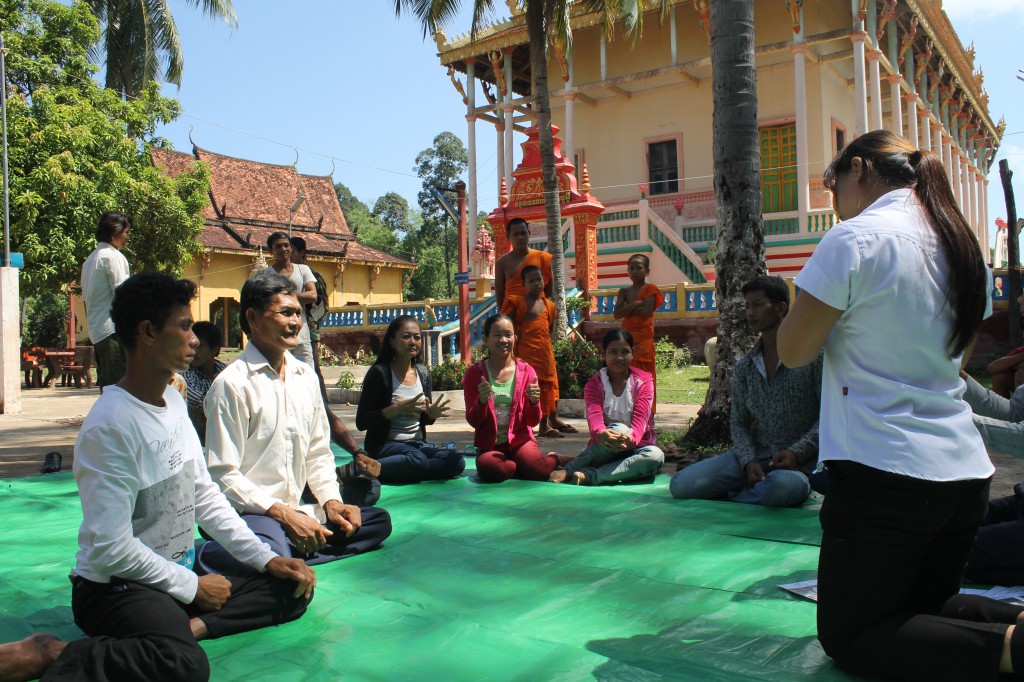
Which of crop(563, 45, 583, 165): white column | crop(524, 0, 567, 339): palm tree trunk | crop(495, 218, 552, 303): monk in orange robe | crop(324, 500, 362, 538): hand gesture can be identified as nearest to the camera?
crop(324, 500, 362, 538): hand gesture

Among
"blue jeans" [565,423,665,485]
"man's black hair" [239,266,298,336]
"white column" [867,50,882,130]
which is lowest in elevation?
"blue jeans" [565,423,665,485]

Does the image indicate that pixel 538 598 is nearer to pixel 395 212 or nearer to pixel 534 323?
pixel 534 323

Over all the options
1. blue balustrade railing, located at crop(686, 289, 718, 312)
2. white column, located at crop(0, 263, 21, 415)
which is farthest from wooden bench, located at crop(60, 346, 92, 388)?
blue balustrade railing, located at crop(686, 289, 718, 312)

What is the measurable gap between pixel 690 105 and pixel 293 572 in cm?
2228

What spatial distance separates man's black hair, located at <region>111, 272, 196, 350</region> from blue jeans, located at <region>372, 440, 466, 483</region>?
3074 millimetres

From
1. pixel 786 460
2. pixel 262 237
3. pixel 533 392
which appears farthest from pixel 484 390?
pixel 262 237

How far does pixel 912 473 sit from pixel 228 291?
2753cm

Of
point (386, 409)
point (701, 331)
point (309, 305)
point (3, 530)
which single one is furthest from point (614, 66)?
point (3, 530)

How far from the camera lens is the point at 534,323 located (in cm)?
786

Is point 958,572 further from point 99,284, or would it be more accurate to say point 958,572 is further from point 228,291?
point 228,291

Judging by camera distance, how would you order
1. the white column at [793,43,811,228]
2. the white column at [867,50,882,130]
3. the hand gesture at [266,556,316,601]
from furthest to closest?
the white column at [867,50,882,130] < the white column at [793,43,811,228] < the hand gesture at [266,556,316,601]

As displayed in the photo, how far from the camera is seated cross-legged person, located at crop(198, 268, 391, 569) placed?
3.26 metres

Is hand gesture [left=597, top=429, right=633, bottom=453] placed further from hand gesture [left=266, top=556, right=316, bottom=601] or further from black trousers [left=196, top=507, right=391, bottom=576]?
hand gesture [left=266, top=556, right=316, bottom=601]

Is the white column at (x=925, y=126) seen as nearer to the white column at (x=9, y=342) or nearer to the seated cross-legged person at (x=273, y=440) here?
the white column at (x=9, y=342)
